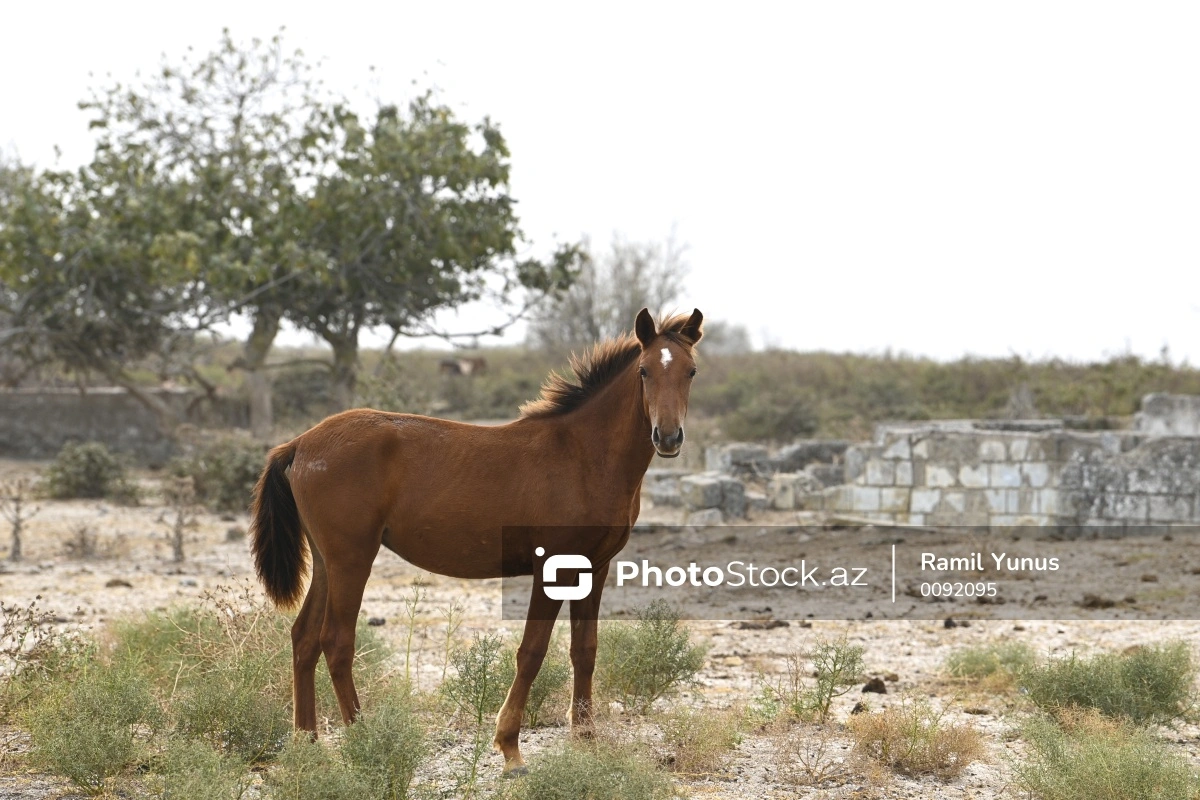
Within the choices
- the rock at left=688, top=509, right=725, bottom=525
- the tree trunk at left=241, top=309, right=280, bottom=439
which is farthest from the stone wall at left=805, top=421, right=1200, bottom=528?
the tree trunk at left=241, top=309, right=280, bottom=439

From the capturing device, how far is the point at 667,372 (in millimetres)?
4703

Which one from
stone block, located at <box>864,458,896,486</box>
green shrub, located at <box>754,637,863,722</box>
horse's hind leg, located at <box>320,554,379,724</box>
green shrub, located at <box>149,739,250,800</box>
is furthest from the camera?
stone block, located at <box>864,458,896,486</box>

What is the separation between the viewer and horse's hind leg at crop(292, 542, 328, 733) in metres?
4.93

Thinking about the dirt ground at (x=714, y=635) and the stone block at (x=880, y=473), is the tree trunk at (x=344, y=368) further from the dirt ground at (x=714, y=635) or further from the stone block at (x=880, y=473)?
the stone block at (x=880, y=473)

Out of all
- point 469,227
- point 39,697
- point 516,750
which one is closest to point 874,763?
point 516,750

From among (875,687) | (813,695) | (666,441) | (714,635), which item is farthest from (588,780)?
(714,635)

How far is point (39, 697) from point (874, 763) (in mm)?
4015

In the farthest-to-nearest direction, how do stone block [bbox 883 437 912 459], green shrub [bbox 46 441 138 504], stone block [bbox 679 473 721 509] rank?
green shrub [bbox 46 441 138 504] → stone block [bbox 679 473 721 509] → stone block [bbox 883 437 912 459]

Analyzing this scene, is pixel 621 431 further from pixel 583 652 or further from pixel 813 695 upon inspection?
pixel 813 695

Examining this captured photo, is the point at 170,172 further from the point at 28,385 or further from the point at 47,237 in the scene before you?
the point at 28,385

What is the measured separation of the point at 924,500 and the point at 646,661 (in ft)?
28.6

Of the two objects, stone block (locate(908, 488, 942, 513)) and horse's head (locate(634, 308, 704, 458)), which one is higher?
horse's head (locate(634, 308, 704, 458))

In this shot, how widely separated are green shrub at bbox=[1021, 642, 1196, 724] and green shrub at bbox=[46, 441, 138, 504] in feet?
47.3

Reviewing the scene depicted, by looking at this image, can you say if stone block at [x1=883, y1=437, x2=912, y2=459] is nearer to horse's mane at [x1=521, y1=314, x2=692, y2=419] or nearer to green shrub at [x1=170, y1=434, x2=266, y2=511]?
green shrub at [x1=170, y1=434, x2=266, y2=511]
